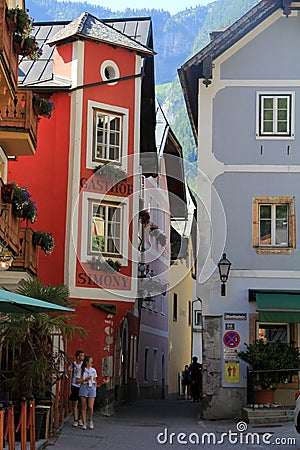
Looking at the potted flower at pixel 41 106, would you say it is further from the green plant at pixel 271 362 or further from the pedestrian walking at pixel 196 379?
the pedestrian walking at pixel 196 379

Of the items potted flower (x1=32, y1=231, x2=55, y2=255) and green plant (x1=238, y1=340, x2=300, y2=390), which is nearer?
green plant (x1=238, y1=340, x2=300, y2=390)

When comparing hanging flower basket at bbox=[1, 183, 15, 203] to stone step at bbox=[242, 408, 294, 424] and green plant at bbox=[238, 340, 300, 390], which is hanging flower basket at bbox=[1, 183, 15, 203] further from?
stone step at bbox=[242, 408, 294, 424]

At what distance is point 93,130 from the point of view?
24.7 m

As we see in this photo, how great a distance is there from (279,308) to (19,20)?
30.9ft

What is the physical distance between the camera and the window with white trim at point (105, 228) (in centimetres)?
2420

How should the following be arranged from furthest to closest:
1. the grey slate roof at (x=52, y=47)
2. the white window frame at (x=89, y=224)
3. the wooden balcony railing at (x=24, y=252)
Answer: the grey slate roof at (x=52, y=47)
the white window frame at (x=89, y=224)
the wooden balcony railing at (x=24, y=252)

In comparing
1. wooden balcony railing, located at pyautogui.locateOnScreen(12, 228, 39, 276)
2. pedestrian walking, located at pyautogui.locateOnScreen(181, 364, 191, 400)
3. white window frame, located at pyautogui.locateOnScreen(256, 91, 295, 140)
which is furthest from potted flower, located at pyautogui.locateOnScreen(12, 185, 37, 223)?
Result: pedestrian walking, located at pyautogui.locateOnScreen(181, 364, 191, 400)

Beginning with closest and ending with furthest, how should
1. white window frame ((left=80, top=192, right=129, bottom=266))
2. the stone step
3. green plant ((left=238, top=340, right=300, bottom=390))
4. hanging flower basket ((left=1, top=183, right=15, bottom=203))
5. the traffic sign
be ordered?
hanging flower basket ((left=1, top=183, right=15, bottom=203)) → the stone step → green plant ((left=238, top=340, right=300, bottom=390)) → the traffic sign → white window frame ((left=80, top=192, right=129, bottom=266))

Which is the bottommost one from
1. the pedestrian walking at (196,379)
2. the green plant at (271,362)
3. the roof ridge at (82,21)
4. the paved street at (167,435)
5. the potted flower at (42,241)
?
the paved street at (167,435)

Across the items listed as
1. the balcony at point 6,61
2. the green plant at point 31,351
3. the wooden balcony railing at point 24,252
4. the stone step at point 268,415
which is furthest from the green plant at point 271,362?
the balcony at point 6,61

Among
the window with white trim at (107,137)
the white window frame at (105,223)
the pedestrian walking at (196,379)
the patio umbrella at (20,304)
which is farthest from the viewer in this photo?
the pedestrian walking at (196,379)

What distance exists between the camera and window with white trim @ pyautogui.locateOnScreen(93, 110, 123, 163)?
2481cm

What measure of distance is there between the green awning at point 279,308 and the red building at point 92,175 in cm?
435

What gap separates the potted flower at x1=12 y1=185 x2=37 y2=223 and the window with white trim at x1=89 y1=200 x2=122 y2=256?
4782 millimetres
